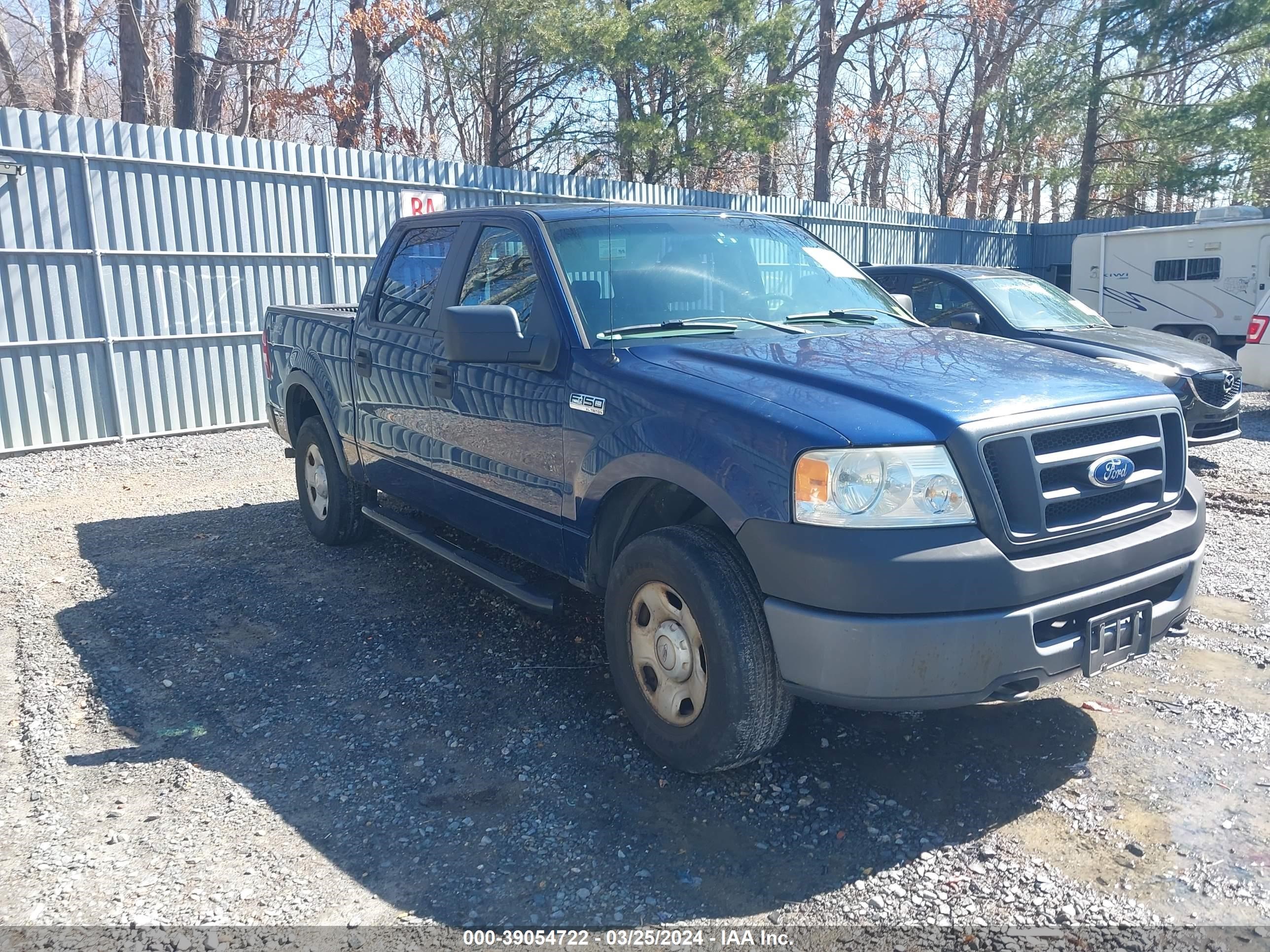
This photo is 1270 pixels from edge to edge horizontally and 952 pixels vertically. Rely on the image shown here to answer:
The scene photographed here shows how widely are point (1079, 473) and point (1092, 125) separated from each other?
88.6 ft

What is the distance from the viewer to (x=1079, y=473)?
3117 mm

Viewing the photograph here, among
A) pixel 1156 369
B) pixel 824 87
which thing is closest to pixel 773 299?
pixel 1156 369

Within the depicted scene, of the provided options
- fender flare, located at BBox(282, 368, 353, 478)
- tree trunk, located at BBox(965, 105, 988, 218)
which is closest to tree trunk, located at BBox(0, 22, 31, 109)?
fender flare, located at BBox(282, 368, 353, 478)

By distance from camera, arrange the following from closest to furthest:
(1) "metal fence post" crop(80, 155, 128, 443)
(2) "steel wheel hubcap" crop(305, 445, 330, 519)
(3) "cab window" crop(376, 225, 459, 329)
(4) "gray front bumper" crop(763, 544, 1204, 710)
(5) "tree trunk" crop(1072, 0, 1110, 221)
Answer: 1. (4) "gray front bumper" crop(763, 544, 1204, 710)
2. (3) "cab window" crop(376, 225, 459, 329)
3. (2) "steel wheel hubcap" crop(305, 445, 330, 519)
4. (1) "metal fence post" crop(80, 155, 128, 443)
5. (5) "tree trunk" crop(1072, 0, 1110, 221)

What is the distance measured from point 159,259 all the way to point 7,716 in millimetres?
7207

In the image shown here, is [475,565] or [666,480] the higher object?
[666,480]

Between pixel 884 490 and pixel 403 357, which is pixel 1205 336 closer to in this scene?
pixel 403 357

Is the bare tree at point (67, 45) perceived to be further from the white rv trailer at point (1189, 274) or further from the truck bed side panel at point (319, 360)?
the white rv trailer at point (1189, 274)

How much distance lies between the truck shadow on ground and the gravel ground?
0.04 ft

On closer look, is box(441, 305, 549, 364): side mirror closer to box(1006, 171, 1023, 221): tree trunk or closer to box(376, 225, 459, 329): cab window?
box(376, 225, 459, 329): cab window

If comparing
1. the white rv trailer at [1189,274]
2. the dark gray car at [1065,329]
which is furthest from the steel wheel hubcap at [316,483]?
the white rv trailer at [1189,274]

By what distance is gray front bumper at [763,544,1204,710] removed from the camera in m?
2.79

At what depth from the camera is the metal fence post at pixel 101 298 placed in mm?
9359

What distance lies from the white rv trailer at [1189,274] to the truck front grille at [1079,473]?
44.3 ft
